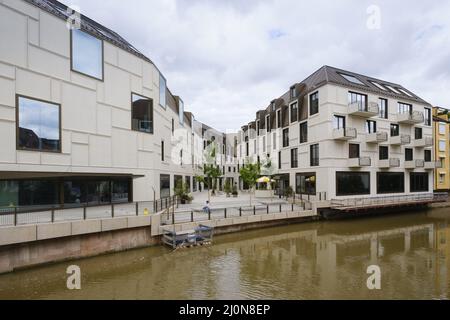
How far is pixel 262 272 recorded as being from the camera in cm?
912

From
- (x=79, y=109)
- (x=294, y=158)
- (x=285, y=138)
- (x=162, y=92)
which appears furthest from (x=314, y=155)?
(x=79, y=109)

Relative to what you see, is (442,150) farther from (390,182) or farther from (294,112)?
(294,112)

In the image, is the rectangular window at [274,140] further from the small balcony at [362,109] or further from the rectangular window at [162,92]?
the rectangular window at [162,92]

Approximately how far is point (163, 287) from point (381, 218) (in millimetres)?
20160

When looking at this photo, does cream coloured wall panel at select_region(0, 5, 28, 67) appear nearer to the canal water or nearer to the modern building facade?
the canal water

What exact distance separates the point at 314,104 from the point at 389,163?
9532 millimetres

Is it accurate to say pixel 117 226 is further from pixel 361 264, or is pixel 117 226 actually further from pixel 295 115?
pixel 295 115

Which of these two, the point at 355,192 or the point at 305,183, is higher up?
the point at 305,183

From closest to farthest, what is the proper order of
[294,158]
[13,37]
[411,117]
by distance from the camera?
[13,37] → [411,117] → [294,158]

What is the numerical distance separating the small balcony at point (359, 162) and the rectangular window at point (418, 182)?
29.2 ft

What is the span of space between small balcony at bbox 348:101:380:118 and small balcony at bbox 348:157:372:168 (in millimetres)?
4382

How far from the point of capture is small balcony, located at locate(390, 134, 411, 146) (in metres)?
24.0
